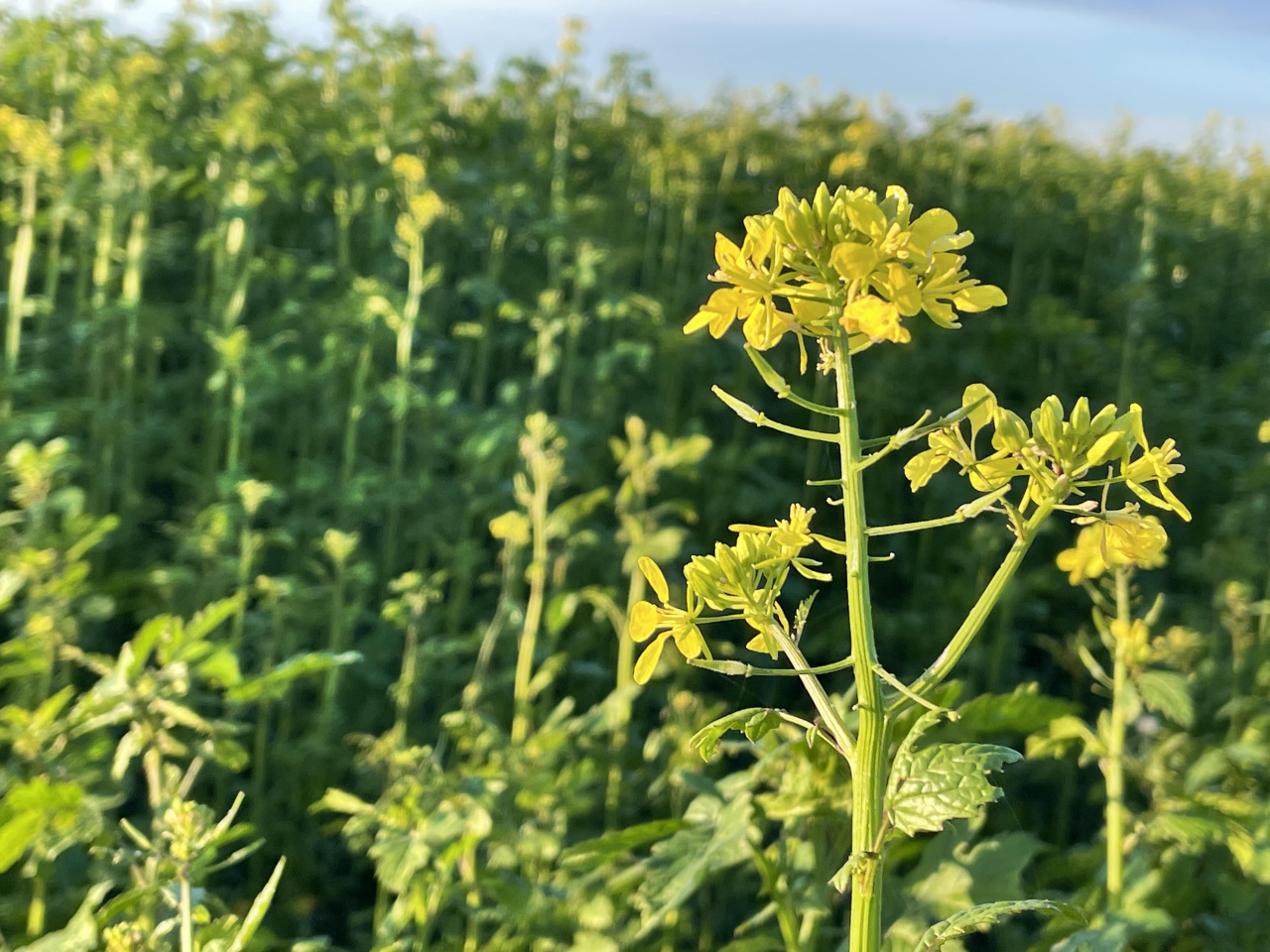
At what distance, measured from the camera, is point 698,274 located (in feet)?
12.3

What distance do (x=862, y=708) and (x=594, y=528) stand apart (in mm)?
2042

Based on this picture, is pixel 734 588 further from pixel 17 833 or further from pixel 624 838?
pixel 17 833

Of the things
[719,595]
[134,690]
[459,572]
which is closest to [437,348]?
[459,572]

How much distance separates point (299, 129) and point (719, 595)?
9.81 ft

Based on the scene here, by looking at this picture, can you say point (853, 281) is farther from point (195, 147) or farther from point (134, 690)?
point (195, 147)

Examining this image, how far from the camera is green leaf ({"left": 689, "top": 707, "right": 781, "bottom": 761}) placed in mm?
740

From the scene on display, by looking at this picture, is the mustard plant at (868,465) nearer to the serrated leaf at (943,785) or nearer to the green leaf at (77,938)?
the serrated leaf at (943,785)

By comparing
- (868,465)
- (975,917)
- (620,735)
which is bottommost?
(620,735)

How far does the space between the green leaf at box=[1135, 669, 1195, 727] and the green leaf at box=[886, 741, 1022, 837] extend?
0.86 meters

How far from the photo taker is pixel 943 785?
0.78 meters

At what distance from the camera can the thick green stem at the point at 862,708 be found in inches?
28.4

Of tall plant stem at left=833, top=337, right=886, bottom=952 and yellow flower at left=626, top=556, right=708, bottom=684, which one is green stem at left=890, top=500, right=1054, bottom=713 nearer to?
tall plant stem at left=833, top=337, right=886, bottom=952

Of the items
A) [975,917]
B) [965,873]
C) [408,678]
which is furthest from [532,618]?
[975,917]

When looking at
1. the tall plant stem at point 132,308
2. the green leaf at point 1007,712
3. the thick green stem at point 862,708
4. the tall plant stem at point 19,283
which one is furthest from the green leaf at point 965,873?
the tall plant stem at point 19,283
